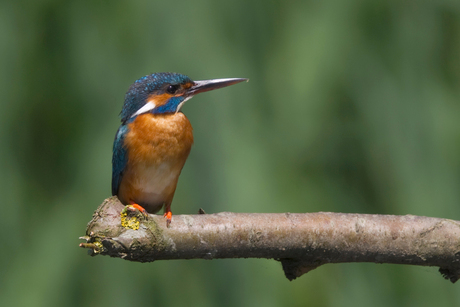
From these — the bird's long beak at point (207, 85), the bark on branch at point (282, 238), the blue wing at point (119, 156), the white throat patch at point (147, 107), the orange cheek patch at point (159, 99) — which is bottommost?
the bark on branch at point (282, 238)

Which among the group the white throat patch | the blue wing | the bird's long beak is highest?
the bird's long beak

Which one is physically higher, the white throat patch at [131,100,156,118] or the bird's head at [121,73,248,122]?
the bird's head at [121,73,248,122]

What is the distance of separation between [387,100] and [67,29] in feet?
5.36

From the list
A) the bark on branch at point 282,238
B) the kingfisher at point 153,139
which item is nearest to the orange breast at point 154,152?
the kingfisher at point 153,139

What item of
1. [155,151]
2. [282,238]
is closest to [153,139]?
[155,151]

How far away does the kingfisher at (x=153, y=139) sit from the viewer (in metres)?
1.63

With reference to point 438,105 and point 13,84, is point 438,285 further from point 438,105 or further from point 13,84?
point 13,84

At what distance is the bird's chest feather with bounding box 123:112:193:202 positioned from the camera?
1.62 meters

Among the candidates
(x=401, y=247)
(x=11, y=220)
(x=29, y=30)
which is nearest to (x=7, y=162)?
(x=11, y=220)

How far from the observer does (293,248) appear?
1280 millimetres

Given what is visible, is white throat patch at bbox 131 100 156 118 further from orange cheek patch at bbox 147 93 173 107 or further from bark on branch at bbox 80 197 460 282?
bark on branch at bbox 80 197 460 282

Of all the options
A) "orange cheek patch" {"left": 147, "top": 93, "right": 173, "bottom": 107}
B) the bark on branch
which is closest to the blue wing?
"orange cheek patch" {"left": 147, "top": 93, "right": 173, "bottom": 107}

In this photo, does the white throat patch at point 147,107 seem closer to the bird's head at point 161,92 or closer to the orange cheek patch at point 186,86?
the bird's head at point 161,92

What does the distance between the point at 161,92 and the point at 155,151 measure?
21 cm
